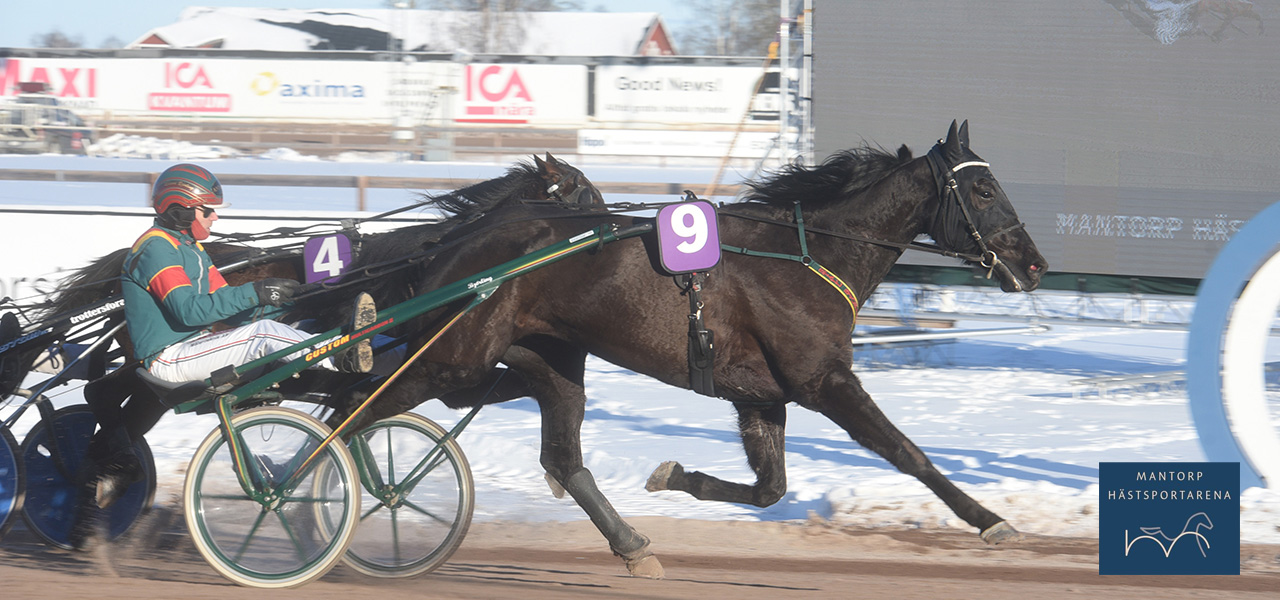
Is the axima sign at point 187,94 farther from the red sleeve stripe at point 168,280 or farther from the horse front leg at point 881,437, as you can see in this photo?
the horse front leg at point 881,437

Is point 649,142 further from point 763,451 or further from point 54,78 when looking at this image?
point 763,451

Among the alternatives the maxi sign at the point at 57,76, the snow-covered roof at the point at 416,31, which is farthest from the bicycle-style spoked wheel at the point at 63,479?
the maxi sign at the point at 57,76

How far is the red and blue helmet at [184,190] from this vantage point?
13.9 feet

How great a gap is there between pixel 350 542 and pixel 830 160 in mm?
2380

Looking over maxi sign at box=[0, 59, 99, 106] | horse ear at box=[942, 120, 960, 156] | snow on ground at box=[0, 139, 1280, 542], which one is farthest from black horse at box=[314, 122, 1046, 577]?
maxi sign at box=[0, 59, 99, 106]

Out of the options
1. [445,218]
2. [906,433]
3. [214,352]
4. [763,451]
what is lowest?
[906,433]

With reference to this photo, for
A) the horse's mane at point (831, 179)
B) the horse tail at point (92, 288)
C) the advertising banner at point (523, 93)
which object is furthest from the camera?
the advertising banner at point (523, 93)

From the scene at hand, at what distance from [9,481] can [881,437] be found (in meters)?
3.57

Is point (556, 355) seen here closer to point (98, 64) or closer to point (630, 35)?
point (98, 64)

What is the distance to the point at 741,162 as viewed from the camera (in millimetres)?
13914

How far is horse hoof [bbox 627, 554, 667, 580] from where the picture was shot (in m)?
4.38

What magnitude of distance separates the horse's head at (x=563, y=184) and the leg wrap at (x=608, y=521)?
1377mm

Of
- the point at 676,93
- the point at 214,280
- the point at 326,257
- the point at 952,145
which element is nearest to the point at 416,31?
the point at 676,93

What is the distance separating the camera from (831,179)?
4602 millimetres
